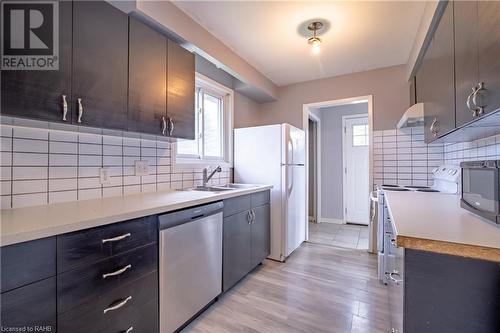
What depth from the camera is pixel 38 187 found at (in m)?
1.35

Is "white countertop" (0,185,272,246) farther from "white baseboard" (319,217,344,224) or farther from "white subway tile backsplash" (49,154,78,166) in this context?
"white baseboard" (319,217,344,224)

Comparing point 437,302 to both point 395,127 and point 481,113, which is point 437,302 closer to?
point 481,113

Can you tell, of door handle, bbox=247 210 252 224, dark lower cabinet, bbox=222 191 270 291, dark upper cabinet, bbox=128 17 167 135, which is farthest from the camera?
door handle, bbox=247 210 252 224

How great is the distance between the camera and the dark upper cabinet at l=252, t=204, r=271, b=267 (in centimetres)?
243

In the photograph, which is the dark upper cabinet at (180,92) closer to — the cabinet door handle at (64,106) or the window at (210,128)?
the window at (210,128)

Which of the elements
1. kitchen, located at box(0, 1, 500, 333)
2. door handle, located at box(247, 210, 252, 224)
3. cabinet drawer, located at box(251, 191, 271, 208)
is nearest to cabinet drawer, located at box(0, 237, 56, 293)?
kitchen, located at box(0, 1, 500, 333)

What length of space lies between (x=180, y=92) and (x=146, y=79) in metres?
0.32

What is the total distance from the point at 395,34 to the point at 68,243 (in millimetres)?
3002

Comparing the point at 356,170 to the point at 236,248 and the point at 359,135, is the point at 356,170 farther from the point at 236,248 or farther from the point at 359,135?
the point at 236,248

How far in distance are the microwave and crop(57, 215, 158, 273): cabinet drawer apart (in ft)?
5.19

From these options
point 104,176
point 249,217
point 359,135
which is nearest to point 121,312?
point 104,176

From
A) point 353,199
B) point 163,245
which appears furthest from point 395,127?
point 163,245

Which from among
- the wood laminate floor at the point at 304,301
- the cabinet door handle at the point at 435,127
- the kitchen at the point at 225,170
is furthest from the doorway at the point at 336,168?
the cabinet door handle at the point at 435,127

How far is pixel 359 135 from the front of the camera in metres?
4.36
